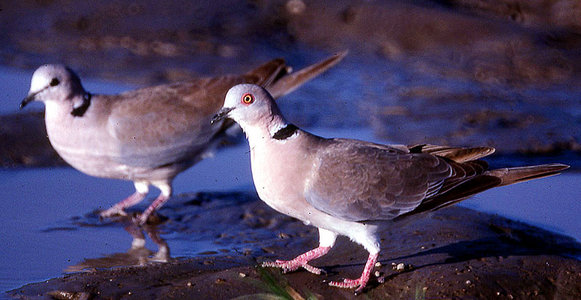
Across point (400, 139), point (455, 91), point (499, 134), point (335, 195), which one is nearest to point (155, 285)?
point (335, 195)

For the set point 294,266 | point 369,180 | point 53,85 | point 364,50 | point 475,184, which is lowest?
point 364,50

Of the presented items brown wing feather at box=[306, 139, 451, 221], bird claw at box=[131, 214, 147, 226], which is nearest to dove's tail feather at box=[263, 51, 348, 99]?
bird claw at box=[131, 214, 147, 226]

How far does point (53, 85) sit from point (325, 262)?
101 inches

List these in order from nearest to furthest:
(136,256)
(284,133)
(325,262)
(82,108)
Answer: (284,133) < (325,262) < (136,256) < (82,108)

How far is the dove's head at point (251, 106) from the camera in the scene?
16.5 ft

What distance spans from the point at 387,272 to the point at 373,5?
660 centimetres

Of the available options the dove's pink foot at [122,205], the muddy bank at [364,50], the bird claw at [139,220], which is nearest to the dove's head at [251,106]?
the bird claw at [139,220]

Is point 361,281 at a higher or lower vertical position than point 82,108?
lower

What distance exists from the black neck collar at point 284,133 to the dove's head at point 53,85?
2.37 m

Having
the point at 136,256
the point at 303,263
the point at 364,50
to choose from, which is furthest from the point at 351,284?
the point at 364,50

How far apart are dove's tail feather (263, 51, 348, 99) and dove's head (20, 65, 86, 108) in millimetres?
1527

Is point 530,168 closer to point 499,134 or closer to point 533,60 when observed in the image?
point 499,134

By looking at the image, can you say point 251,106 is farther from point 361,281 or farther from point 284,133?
point 361,281

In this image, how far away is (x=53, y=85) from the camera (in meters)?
6.78
